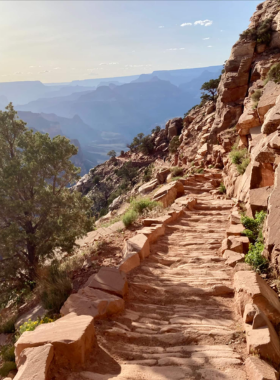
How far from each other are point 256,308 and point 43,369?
2.86 meters

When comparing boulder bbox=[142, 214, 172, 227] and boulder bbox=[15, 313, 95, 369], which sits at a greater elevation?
boulder bbox=[15, 313, 95, 369]

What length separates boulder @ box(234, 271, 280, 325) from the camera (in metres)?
4.15

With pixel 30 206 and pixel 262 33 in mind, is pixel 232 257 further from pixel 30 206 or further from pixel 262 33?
pixel 262 33

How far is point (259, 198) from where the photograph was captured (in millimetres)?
7773

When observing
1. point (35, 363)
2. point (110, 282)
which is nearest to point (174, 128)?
A: point (110, 282)

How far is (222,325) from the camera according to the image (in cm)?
413

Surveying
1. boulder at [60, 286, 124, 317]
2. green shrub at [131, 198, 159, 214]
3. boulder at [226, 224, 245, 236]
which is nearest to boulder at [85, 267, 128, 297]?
boulder at [60, 286, 124, 317]

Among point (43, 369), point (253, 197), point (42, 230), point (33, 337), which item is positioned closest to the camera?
point (43, 369)

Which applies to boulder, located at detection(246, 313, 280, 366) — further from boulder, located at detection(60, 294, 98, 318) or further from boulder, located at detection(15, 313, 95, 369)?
boulder, located at detection(60, 294, 98, 318)

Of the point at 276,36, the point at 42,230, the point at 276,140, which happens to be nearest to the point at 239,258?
the point at 276,140

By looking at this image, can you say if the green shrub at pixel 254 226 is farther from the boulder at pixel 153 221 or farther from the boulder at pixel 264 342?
the boulder at pixel 264 342

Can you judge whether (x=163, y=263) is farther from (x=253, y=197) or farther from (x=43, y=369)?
(x=43, y=369)

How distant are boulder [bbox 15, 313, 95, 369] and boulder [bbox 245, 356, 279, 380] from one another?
1909 millimetres

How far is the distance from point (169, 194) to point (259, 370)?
9768 mm
